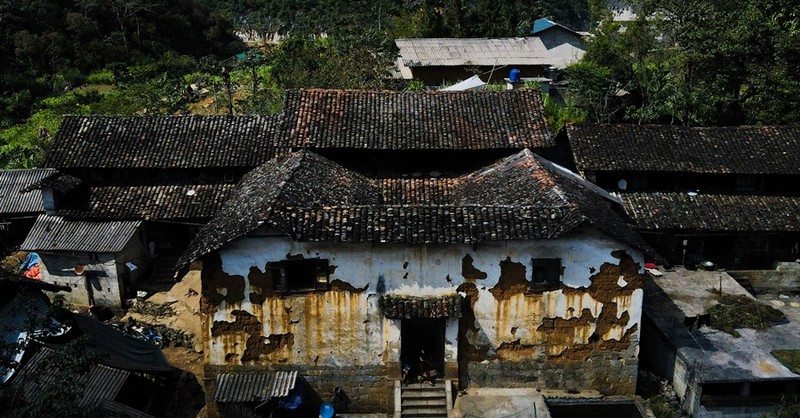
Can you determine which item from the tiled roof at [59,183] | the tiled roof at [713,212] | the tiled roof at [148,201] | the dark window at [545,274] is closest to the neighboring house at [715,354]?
the tiled roof at [713,212]

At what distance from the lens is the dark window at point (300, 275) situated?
17.8 metres

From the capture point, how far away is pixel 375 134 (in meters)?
24.3

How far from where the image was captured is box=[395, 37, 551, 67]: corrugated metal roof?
1834 inches

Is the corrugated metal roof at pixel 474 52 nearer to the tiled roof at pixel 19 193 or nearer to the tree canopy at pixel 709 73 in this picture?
the tree canopy at pixel 709 73

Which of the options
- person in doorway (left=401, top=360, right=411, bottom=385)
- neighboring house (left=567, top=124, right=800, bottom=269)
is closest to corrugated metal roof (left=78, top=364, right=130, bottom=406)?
person in doorway (left=401, top=360, right=411, bottom=385)

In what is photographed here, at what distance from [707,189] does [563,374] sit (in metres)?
12.7

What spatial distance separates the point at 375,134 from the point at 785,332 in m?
15.0

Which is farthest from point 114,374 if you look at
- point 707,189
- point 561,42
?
point 561,42

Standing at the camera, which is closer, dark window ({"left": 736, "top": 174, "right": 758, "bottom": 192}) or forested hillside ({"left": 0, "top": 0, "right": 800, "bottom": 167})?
dark window ({"left": 736, "top": 174, "right": 758, "bottom": 192})

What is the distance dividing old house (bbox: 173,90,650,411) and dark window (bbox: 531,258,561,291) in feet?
0.11

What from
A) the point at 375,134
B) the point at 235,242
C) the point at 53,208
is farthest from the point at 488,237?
the point at 53,208

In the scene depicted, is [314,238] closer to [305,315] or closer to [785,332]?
[305,315]

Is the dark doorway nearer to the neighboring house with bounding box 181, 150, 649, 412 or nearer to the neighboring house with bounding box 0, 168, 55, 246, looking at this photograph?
the neighboring house with bounding box 181, 150, 649, 412

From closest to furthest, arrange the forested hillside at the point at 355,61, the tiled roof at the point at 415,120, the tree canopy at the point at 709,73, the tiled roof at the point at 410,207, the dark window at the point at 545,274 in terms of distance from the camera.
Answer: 1. the tiled roof at the point at 410,207
2. the dark window at the point at 545,274
3. the tiled roof at the point at 415,120
4. the tree canopy at the point at 709,73
5. the forested hillside at the point at 355,61
